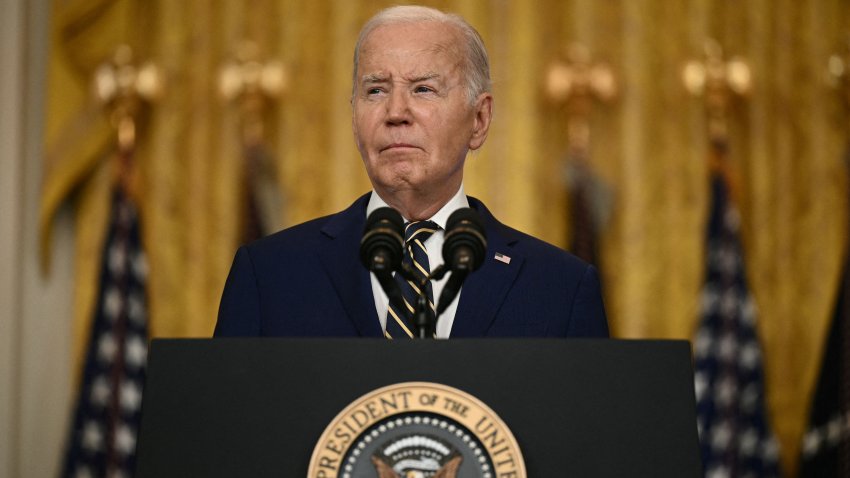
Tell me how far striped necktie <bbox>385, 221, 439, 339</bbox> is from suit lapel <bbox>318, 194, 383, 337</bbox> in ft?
0.28

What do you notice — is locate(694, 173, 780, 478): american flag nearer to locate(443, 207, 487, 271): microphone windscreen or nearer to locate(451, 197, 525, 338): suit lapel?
locate(451, 197, 525, 338): suit lapel

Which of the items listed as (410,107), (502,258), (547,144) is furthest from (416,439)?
(547,144)

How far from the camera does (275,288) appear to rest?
2.35 metres

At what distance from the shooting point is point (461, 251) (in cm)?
178

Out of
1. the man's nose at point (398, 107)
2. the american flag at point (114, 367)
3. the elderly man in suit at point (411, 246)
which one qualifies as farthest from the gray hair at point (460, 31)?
the american flag at point (114, 367)

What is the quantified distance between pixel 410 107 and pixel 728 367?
3771 millimetres

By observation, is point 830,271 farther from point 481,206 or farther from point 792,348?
point 481,206

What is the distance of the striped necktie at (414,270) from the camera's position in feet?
6.88

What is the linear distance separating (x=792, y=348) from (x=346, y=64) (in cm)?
277

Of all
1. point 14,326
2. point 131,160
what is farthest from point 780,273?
point 14,326

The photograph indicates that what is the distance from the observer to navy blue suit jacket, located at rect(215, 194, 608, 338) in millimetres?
2262

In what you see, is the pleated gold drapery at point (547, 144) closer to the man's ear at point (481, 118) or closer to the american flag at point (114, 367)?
the american flag at point (114, 367)

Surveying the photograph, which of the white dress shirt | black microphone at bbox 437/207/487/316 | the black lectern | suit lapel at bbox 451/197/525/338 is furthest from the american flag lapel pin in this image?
the black lectern

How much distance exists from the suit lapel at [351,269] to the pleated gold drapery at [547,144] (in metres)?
3.43
